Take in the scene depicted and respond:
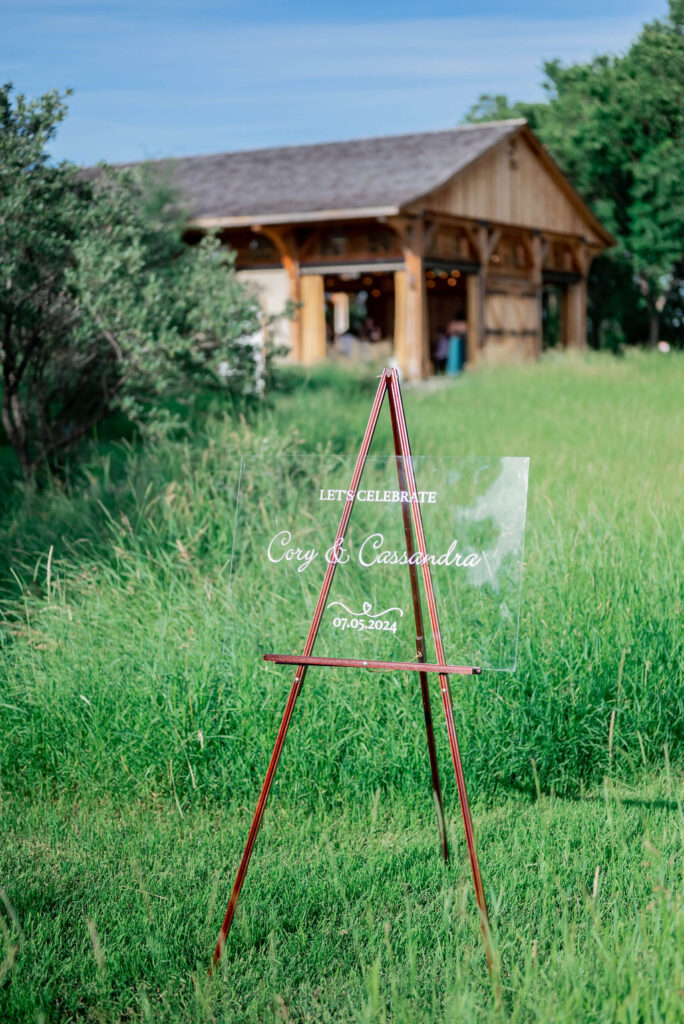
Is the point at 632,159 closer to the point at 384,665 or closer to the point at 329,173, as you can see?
the point at 329,173

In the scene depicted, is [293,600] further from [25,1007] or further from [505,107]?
[505,107]

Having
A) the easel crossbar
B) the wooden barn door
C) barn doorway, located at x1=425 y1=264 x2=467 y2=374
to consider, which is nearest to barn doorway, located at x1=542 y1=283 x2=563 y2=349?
barn doorway, located at x1=425 y1=264 x2=467 y2=374

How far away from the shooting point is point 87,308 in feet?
28.7

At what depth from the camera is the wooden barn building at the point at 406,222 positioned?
57.4 ft

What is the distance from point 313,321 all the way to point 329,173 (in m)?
2.85

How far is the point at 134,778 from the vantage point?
4273mm

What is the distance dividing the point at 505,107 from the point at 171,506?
3528cm

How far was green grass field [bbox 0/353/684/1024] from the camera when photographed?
2814mm

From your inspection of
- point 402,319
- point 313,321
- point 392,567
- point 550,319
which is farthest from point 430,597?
point 550,319

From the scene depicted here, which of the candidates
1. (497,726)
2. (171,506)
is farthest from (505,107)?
(497,726)

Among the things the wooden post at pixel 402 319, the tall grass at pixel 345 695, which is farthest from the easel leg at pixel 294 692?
the wooden post at pixel 402 319

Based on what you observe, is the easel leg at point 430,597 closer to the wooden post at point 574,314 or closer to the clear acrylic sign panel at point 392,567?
the clear acrylic sign panel at point 392,567

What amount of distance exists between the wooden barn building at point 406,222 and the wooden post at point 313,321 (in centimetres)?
2

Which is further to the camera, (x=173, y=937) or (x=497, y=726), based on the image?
(x=497, y=726)
